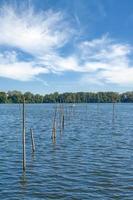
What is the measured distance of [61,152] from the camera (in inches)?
1518

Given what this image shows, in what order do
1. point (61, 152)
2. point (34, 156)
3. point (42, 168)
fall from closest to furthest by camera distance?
1. point (42, 168)
2. point (34, 156)
3. point (61, 152)

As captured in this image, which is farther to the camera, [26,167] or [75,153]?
[75,153]

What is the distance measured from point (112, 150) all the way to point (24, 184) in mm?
16484

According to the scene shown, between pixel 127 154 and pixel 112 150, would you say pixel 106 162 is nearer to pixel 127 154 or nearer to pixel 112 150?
pixel 127 154

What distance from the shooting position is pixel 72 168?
99.0 ft

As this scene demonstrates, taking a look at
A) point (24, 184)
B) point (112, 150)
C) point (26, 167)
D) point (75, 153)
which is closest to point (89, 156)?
point (75, 153)

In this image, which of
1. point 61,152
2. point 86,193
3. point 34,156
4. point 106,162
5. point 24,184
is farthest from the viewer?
point 61,152

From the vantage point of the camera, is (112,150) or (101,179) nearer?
(101,179)

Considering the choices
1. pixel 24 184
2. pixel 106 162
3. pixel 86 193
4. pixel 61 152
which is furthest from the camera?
pixel 61 152

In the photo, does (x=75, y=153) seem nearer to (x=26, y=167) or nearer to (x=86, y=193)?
(x=26, y=167)

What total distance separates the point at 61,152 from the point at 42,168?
336 inches

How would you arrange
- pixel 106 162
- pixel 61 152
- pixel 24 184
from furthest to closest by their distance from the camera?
pixel 61 152 → pixel 106 162 → pixel 24 184

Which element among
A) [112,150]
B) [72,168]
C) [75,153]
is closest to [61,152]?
[75,153]

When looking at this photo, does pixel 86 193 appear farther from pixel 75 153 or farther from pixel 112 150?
pixel 112 150
